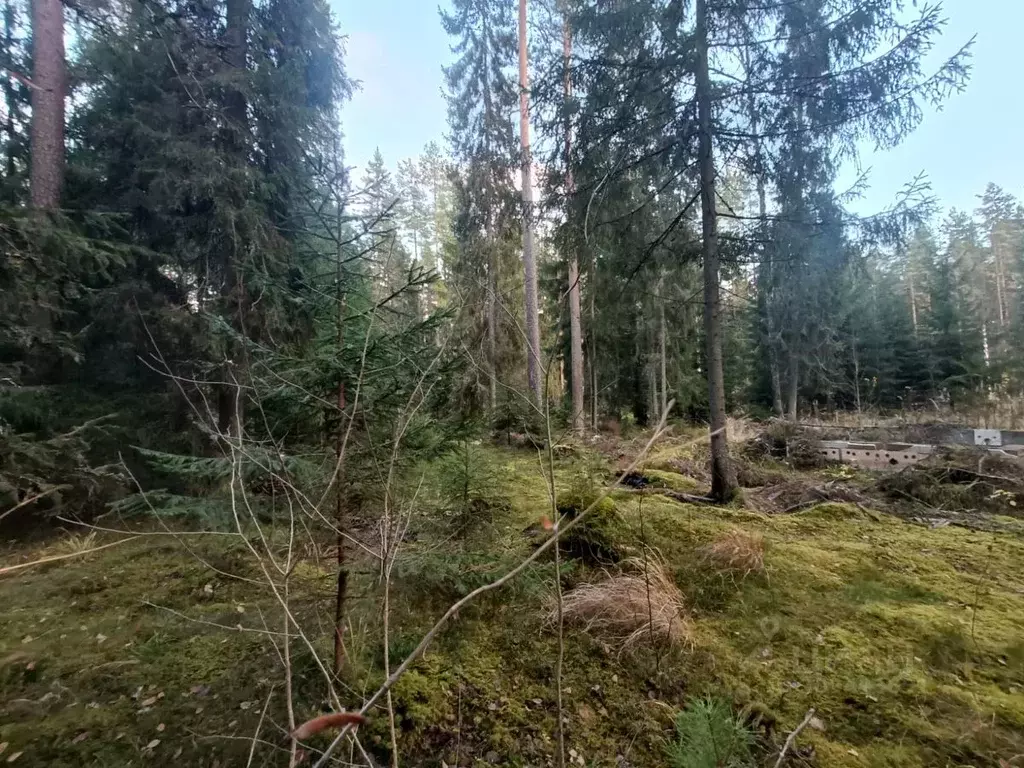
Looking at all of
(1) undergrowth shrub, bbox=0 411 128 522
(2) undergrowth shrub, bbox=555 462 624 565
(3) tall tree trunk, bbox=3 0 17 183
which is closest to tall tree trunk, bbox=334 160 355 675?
(2) undergrowth shrub, bbox=555 462 624 565

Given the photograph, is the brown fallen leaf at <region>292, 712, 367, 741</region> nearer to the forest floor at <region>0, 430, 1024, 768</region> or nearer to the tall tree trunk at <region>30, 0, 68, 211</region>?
the forest floor at <region>0, 430, 1024, 768</region>

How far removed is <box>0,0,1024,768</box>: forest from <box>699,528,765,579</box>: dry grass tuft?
0.10ft

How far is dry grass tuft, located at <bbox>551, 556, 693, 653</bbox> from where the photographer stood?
2619 millimetres

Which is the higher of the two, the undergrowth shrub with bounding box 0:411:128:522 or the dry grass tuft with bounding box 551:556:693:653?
the undergrowth shrub with bounding box 0:411:128:522

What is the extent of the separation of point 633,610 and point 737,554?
1085mm

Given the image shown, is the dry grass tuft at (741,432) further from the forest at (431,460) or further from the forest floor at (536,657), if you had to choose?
the forest floor at (536,657)

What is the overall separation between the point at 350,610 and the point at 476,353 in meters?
7.34

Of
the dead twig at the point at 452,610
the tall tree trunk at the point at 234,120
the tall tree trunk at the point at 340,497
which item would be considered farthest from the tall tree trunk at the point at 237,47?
the dead twig at the point at 452,610

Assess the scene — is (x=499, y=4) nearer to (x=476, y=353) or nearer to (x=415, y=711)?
(x=476, y=353)

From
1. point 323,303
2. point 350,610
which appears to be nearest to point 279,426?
point 323,303

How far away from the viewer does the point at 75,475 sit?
4.27 meters

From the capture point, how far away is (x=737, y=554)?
3.31 m

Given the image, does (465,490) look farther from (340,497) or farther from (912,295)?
(912,295)

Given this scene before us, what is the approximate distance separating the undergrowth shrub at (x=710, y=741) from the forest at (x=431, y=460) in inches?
0.7
